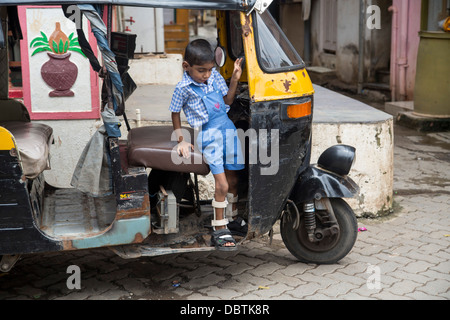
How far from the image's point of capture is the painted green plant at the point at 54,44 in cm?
574

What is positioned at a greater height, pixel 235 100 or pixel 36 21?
pixel 36 21

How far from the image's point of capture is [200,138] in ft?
13.4

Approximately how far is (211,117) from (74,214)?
115 cm

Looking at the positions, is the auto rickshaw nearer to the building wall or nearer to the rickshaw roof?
the rickshaw roof

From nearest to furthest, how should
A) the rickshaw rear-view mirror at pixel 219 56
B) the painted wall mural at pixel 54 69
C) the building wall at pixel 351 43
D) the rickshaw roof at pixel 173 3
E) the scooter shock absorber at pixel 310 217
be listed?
the rickshaw roof at pixel 173 3 < the rickshaw rear-view mirror at pixel 219 56 < the scooter shock absorber at pixel 310 217 < the painted wall mural at pixel 54 69 < the building wall at pixel 351 43

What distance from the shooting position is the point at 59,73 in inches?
228

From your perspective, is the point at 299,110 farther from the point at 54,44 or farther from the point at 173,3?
the point at 54,44

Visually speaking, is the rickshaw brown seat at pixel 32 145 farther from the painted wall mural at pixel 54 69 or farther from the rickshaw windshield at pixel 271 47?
the rickshaw windshield at pixel 271 47

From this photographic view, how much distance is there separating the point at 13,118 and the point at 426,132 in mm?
6362

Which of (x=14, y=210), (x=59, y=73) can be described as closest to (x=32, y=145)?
(x=14, y=210)

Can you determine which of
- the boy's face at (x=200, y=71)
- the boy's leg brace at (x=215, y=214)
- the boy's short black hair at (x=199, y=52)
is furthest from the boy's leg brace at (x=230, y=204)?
the boy's short black hair at (x=199, y=52)

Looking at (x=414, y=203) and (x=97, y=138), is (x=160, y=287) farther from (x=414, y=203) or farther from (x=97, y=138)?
(x=414, y=203)
